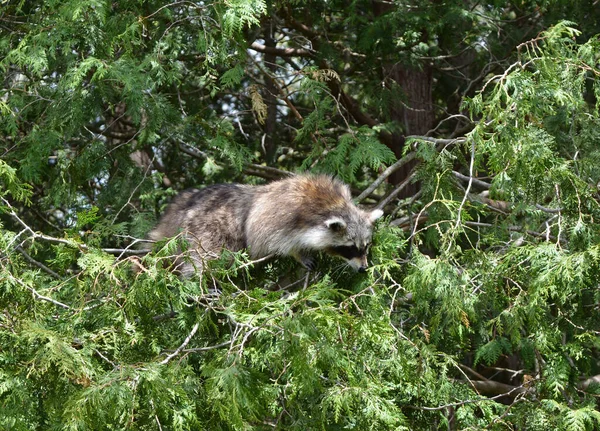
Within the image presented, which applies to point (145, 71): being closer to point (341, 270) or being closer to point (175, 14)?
point (175, 14)

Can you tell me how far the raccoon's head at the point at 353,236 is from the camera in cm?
507

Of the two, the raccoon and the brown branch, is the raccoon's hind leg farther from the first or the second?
the brown branch

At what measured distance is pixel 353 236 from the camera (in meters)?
5.17

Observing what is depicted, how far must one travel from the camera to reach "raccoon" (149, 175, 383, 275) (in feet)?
17.4

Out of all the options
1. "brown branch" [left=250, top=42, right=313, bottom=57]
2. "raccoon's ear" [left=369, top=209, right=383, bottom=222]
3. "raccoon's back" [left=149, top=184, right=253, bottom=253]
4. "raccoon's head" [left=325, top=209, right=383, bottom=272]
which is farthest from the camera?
"brown branch" [left=250, top=42, right=313, bottom=57]

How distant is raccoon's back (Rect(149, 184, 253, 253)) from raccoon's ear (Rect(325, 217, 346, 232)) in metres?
0.57

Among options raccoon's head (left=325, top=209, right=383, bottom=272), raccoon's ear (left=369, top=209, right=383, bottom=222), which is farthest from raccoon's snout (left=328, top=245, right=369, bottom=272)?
raccoon's ear (left=369, top=209, right=383, bottom=222)

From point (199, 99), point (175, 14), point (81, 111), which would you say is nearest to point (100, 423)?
point (81, 111)

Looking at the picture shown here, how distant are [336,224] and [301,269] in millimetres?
434

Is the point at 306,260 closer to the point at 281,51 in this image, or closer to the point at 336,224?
the point at 336,224

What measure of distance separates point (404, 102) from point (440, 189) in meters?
2.37

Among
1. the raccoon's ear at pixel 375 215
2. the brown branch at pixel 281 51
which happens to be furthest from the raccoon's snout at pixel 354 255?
the brown branch at pixel 281 51

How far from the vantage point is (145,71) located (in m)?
5.42

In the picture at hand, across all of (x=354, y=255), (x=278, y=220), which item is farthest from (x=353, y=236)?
(x=278, y=220)
